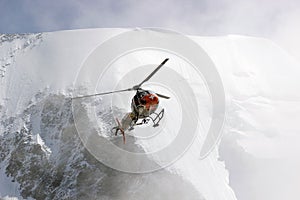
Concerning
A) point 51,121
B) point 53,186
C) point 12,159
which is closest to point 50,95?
point 51,121

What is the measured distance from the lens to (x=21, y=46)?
88.8 m

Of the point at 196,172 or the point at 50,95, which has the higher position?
the point at 50,95

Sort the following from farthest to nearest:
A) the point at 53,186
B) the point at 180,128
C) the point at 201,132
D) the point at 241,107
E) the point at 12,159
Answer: the point at 241,107 → the point at 201,132 → the point at 180,128 → the point at 12,159 → the point at 53,186

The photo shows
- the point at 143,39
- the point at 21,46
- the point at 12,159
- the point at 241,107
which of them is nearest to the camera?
the point at 12,159

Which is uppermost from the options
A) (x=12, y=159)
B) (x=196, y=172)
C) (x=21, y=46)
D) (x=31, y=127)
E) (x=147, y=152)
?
(x=21, y=46)

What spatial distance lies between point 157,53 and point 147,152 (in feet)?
130

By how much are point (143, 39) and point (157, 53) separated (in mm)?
6834

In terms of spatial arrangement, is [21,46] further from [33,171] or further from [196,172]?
[196,172]

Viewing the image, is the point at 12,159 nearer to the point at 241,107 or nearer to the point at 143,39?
the point at 143,39

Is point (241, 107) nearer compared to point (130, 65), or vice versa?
point (130, 65)

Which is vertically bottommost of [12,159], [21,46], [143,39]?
[12,159]

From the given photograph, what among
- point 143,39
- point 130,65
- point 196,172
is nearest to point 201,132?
point 196,172

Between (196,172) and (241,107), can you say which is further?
(241,107)

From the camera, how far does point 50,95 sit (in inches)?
2869
